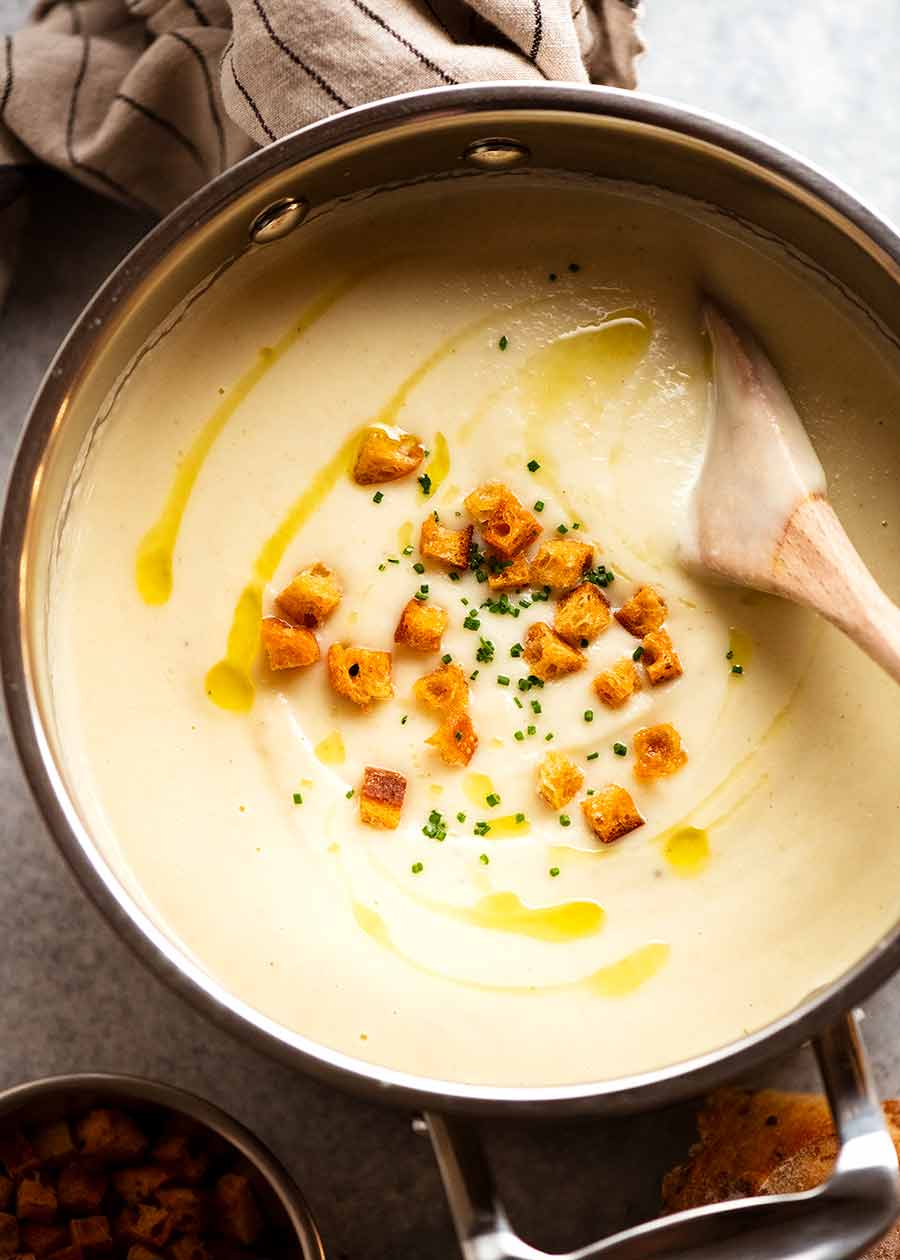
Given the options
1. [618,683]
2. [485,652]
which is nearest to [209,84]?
[485,652]

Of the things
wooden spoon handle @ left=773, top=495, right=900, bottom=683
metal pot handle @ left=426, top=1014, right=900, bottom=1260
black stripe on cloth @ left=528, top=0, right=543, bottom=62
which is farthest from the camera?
black stripe on cloth @ left=528, top=0, right=543, bottom=62

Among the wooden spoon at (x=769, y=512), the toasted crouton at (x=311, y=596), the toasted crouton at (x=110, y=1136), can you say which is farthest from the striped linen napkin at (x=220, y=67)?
the toasted crouton at (x=110, y=1136)

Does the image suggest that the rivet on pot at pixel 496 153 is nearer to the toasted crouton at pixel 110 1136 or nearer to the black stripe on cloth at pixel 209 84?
the black stripe on cloth at pixel 209 84

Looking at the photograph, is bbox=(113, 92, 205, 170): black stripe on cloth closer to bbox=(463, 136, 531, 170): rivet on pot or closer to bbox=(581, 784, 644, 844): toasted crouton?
bbox=(463, 136, 531, 170): rivet on pot

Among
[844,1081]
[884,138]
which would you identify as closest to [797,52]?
[884,138]

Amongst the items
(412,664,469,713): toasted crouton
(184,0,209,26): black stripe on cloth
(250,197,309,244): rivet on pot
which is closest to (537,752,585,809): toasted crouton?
(412,664,469,713): toasted crouton
